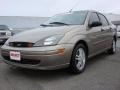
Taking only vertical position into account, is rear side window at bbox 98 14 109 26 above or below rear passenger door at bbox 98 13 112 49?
above

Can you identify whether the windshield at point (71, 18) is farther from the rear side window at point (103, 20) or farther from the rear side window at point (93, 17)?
the rear side window at point (103, 20)

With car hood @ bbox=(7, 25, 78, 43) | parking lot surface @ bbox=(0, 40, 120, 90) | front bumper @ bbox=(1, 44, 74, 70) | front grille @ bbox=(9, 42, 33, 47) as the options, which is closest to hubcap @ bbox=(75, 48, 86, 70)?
parking lot surface @ bbox=(0, 40, 120, 90)

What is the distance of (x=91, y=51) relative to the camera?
17.0 ft

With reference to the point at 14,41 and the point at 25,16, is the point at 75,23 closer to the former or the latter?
the point at 14,41

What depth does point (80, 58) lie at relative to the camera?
15.5 feet

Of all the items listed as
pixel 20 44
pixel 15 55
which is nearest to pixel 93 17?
pixel 20 44

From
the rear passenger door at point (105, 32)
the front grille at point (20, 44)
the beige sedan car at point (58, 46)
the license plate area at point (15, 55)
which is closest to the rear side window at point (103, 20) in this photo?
the rear passenger door at point (105, 32)

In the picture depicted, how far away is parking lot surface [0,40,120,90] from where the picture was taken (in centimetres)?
382

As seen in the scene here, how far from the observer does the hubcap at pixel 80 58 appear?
4.61 metres

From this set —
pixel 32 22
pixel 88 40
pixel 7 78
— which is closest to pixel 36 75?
pixel 7 78

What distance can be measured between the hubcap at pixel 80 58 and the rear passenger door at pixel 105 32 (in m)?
1.21

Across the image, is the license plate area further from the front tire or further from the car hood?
the front tire

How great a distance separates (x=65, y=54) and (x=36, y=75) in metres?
0.86

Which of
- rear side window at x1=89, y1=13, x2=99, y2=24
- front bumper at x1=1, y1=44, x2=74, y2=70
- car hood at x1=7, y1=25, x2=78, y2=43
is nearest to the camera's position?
front bumper at x1=1, y1=44, x2=74, y2=70
